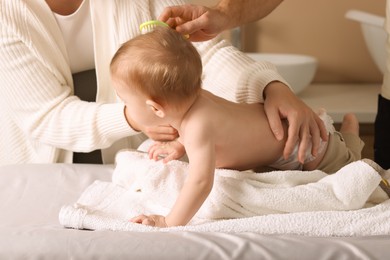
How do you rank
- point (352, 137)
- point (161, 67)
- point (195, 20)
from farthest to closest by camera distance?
point (352, 137)
point (195, 20)
point (161, 67)

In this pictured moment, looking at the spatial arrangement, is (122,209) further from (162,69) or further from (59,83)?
(59,83)

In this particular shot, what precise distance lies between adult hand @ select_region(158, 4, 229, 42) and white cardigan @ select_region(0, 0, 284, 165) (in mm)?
207

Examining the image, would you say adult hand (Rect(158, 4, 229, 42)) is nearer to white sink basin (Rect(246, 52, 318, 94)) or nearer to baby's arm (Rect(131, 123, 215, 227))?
baby's arm (Rect(131, 123, 215, 227))

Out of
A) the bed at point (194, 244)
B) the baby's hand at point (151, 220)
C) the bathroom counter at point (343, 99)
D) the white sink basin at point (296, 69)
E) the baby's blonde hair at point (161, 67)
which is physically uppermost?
the baby's blonde hair at point (161, 67)

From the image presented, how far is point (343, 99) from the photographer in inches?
134

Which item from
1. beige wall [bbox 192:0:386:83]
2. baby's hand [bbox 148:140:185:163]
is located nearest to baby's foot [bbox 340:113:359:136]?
baby's hand [bbox 148:140:185:163]

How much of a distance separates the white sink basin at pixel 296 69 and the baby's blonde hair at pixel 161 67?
2042 millimetres

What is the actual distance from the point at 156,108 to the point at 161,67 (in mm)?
94

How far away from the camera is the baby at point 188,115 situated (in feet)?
4.26

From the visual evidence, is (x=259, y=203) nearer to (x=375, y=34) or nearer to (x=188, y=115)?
(x=188, y=115)

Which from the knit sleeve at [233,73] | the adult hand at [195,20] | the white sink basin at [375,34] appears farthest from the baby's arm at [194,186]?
the white sink basin at [375,34]

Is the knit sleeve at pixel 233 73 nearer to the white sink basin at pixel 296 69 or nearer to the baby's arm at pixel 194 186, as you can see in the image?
the baby's arm at pixel 194 186

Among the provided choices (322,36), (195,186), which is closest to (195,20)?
(195,186)

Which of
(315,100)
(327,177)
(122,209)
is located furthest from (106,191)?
(315,100)
